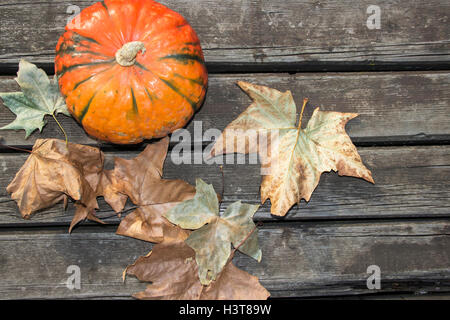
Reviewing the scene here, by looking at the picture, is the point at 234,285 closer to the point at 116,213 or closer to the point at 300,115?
the point at 116,213

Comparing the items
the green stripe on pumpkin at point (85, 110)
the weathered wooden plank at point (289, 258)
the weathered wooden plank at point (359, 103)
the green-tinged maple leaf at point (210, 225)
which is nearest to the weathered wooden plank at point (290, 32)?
the weathered wooden plank at point (359, 103)

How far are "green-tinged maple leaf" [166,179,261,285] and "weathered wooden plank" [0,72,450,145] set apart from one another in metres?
0.25

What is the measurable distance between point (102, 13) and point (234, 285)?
1.01 m

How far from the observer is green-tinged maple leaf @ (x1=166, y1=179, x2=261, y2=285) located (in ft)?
4.43

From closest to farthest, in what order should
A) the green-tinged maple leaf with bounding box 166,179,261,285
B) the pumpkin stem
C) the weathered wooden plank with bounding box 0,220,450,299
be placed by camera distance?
the pumpkin stem → the green-tinged maple leaf with bounding box 166,179,261,285 → the weathered wooden plank with bounding box 0,220,450,299

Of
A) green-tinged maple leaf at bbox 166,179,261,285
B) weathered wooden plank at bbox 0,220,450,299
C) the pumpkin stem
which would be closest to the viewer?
the pumpkin stem

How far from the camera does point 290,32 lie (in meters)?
1.51

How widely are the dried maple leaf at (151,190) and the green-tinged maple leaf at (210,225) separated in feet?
0.20

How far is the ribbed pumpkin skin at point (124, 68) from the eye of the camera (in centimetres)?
123

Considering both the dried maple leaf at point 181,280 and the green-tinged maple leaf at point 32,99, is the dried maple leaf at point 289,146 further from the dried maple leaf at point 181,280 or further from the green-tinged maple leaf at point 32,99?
the green-tinged maple leaf at point 32,99

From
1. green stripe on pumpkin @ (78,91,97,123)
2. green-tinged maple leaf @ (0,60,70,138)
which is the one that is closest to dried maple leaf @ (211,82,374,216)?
green stripe on pumpkin @ (78,91,97,123)

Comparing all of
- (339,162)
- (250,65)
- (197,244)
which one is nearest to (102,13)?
(250,65)

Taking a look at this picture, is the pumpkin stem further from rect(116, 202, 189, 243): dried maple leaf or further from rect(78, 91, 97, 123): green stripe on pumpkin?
rect(116, 202, 189, 243): dried maple leaf

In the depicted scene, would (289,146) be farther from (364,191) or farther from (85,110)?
(85,110)
